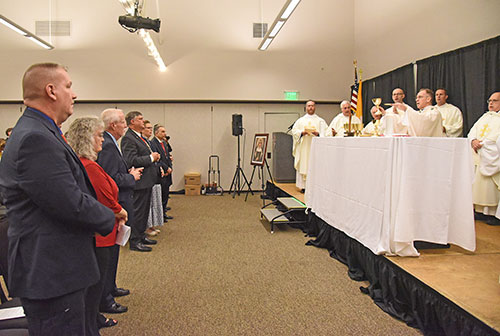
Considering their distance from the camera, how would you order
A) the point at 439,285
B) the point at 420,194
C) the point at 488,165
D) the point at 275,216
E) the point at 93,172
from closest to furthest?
the point at 93,172
the point at 439,285
the point at 420,194
the point at 488,165
the point at 275,216

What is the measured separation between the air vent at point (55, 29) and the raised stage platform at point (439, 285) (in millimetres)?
8795

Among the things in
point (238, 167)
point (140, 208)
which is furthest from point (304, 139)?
point (140, 208)

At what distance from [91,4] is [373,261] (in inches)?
363

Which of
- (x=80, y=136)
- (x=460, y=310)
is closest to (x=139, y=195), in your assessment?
(x=80, y=136)

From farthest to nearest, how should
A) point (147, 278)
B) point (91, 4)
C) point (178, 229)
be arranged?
point (91, 4), point (178, 229), point (147, 278)

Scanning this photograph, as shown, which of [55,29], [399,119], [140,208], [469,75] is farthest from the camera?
[55,29]

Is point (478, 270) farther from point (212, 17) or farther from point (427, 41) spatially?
point (212, 17)

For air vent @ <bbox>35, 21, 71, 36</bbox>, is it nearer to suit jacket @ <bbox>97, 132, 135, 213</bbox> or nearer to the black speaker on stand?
the black speaker on stand

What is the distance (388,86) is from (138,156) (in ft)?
19.7

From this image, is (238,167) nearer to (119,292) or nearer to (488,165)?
(488,165)

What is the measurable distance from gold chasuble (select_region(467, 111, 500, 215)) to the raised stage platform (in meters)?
1.32

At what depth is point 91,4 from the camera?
9.09m

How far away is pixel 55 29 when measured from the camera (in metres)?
9.03

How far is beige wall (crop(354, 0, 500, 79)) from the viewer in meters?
5.52
